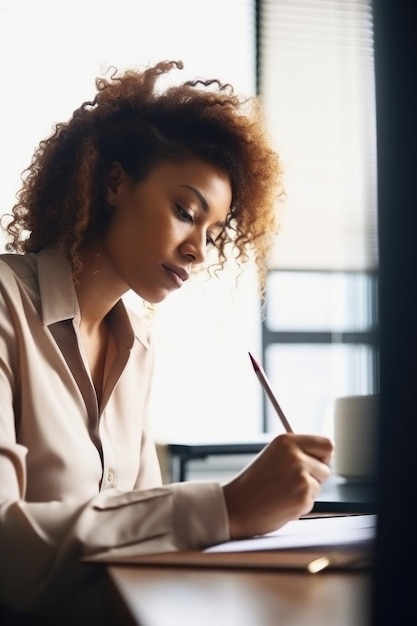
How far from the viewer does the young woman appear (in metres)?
0.74

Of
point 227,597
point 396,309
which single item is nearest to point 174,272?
point 227,597

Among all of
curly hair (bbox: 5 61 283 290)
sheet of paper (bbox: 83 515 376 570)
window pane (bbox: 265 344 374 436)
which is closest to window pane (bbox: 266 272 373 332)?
window pane (bbox: 265 344 374 436)

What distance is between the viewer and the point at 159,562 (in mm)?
666

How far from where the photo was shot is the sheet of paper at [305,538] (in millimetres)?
708

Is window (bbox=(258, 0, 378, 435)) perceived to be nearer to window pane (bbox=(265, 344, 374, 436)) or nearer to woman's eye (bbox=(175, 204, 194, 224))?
window pane (bbox=(265, 344, 374, 436))

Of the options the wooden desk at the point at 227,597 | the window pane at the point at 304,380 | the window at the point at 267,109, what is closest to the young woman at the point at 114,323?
the wooden desk at the point at 227,597

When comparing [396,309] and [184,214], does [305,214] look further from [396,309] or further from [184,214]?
[396,309]

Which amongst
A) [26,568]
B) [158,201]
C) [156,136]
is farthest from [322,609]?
[156,136]

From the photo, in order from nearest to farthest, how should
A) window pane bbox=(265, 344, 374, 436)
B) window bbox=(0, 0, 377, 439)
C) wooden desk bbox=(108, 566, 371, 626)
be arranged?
wooden desk bbox=(108, 566, 371, 626) → window bbox=(0, 0, 377, 439) → window pane bbox=(265, 344, 374, 436)

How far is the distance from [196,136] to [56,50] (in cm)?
256

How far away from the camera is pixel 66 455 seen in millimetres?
1038

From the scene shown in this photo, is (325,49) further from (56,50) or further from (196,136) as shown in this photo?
(196,136)

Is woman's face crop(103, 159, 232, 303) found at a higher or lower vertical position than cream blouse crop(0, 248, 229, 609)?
higher

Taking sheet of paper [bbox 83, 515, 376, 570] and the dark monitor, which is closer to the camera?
the dark monitor
